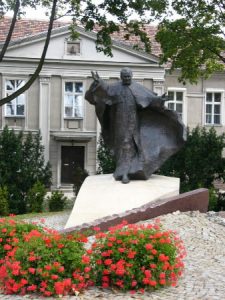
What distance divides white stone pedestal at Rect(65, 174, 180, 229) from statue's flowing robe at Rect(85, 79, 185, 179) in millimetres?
382

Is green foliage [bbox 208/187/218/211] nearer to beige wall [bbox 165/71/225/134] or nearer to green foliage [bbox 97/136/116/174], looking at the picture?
green foliage [bbox 97/136/116/174]

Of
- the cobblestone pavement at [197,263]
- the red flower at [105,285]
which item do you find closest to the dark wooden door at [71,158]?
the cobblestone pavement at [197,263]

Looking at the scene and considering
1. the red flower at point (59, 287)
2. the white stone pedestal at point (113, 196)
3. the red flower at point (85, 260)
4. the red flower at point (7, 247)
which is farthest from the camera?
the white stone pedestal at point (113, 196)

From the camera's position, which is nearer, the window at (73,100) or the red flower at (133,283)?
the red flower at (133,283)

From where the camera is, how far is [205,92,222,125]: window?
2966cm

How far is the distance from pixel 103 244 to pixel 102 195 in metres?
4.38

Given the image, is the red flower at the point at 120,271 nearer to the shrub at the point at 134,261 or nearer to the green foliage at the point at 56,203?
the shrub at the point at 134,261

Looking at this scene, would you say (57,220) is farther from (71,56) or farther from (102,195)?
(71,56)

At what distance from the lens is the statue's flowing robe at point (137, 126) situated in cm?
1066

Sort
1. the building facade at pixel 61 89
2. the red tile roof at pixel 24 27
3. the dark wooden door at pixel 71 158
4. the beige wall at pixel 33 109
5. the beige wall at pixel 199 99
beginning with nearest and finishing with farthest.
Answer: the building facade at pixel 61 89 → the beige wall at pixel 33 109 → the dark wooden door at pixel 71 158 → the red tile roof at pixel 24 27 → the beige wall at pixel 199 99

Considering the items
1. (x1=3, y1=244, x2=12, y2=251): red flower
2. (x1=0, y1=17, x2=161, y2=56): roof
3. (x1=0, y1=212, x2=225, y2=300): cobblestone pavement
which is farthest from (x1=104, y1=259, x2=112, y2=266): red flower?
(x1=0, y1=17, x2=161, y2=56): roof

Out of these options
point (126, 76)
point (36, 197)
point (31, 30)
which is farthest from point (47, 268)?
point (31, 30)

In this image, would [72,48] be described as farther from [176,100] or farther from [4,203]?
[4,203]

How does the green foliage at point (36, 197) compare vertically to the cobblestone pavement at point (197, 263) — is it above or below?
below
